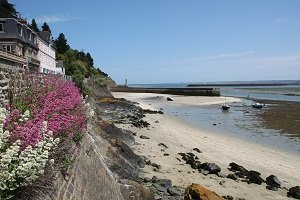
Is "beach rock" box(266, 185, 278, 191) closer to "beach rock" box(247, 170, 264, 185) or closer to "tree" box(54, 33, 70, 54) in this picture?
"beach rock" box(247, 170, 264, 185)

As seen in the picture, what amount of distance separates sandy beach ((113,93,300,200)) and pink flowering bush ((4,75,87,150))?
7735mm

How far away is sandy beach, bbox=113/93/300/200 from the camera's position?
618 inches

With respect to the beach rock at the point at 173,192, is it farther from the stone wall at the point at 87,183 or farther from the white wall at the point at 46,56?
the white wall at the point at 46,56

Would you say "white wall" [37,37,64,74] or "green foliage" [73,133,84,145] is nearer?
"green foliage" [73,133,84,145]

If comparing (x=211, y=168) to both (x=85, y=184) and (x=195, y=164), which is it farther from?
(x=85, y=184)

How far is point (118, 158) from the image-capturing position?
1445cm

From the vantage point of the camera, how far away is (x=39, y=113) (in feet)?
21.9

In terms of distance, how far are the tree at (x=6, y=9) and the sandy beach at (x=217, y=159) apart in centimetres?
4336

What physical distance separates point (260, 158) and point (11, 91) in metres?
17.1

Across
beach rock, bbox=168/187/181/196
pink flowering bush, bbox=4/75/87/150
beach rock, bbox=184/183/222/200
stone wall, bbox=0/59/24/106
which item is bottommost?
beach rock, bbox=168/187/181/196

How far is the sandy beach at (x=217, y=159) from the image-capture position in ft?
51.5

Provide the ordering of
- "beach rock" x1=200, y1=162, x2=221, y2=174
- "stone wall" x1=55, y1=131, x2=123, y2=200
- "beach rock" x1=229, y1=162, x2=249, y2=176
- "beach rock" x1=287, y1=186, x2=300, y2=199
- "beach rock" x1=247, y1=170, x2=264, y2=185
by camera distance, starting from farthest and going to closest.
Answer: "beach rock" x1=229, y1=162, x2=249, y2=176
"beach rock" x1=200, y1=162, x2=221, y2=174
"beach rock" x1=247, y1=170, x2=264, y2=185
"beach rock" x1=287, y1=186, x2=300, y2=199
"stone wall" x1=55, y1=131, x2=123, y2=200

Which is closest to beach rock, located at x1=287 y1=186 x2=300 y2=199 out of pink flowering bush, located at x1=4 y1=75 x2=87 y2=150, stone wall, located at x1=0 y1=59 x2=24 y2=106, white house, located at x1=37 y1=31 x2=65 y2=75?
pink flowering bush, located at x1=4 y1=75 x2=87 y2=150

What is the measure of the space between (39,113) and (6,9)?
7018 centimetres
